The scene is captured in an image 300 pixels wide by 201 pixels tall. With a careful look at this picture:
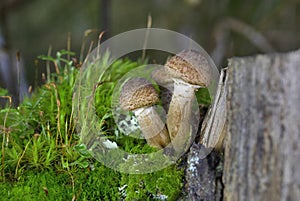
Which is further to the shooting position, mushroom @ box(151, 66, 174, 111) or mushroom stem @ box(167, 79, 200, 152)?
mushroom @ box(151, 66, 174, 111)

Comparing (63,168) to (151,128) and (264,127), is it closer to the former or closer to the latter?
(151,128)

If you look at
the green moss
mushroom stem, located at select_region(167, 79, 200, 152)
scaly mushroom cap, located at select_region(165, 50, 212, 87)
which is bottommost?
the green moss

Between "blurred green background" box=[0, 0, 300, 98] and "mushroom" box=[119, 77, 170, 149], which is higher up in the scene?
"blurred green background" box=[0, 0, 300, 98]

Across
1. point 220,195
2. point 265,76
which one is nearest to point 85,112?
point 220,195

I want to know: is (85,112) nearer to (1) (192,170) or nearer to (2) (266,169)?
(1) (192,170)

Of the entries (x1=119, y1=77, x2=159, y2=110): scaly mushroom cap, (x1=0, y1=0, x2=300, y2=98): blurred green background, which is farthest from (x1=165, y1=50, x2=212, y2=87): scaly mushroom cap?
(x1=0, y1=0, x2=300, y2=98): blurred green background

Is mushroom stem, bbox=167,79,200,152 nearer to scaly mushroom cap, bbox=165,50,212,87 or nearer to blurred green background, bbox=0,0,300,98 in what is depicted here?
scaly mushroom cap, bbox=165,50,212,87

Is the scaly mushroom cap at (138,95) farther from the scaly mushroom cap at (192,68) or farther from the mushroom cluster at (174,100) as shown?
the scaly mushroom cap at (192,68)
